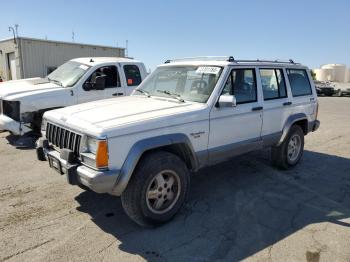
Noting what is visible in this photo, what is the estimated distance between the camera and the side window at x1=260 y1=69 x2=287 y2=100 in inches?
A: 207

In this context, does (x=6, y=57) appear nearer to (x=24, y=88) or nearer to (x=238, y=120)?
(x=24, y=88)

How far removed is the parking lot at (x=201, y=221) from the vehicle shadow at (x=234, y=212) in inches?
0.4

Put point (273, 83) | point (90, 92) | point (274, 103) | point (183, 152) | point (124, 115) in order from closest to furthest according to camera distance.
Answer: point (124, 115) < point (183, 152) < point (274, 103) < point (273, 83) < point (90, 92)

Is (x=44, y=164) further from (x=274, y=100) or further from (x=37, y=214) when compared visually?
(x=274, y=100)

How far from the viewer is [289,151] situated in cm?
608

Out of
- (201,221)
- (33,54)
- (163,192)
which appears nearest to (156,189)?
(163,192)

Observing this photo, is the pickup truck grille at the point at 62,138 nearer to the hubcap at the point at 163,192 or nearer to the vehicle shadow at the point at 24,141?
the hubcap at the point at 163,192

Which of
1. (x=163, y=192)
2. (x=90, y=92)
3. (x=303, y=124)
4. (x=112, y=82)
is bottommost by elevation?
(x=163, y=192)

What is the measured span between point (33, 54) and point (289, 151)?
58.1 feet

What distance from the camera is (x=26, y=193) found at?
4.76m

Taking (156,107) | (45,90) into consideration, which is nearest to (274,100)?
(156,107)

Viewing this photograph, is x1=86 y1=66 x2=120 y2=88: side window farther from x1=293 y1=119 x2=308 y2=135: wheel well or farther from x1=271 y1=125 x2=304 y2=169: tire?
x1=293 y1=119 x2=308 y2=135: wheel well

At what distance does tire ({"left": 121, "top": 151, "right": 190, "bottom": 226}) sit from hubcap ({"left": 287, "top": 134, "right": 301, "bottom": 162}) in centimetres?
279

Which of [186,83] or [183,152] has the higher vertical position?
[186,83]
